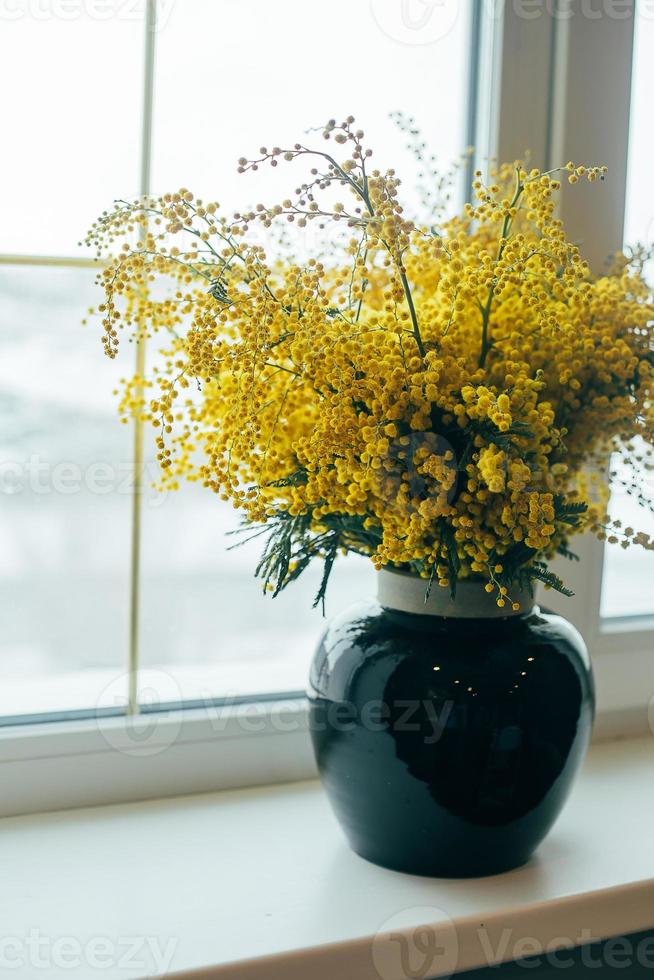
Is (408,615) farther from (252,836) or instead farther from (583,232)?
(583,232)

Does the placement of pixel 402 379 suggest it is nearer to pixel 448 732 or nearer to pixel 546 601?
pixel 448 732

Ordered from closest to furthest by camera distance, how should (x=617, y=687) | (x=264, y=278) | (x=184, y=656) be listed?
(x=264, y=278) < (x=184, y=656) < (x=617, y=687)

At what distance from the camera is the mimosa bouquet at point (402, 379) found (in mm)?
763

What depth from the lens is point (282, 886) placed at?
0.90 meters

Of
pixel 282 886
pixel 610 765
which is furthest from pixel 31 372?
pixel 610 765

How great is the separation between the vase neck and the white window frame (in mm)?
306

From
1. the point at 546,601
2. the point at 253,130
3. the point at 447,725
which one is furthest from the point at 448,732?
the point at 253,130

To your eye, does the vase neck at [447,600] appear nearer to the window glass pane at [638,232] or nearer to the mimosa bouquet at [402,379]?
the mimosa bouquet at [402,379]

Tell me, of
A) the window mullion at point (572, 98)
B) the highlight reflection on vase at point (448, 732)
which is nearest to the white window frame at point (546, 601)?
the window mullion at point (572, 98)

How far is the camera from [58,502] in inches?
40.8

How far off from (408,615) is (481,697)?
0.33 feet

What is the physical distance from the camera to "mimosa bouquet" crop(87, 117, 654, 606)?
76 cm

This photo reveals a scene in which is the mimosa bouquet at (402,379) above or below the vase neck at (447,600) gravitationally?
above

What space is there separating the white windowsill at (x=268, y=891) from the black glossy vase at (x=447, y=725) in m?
0.05
